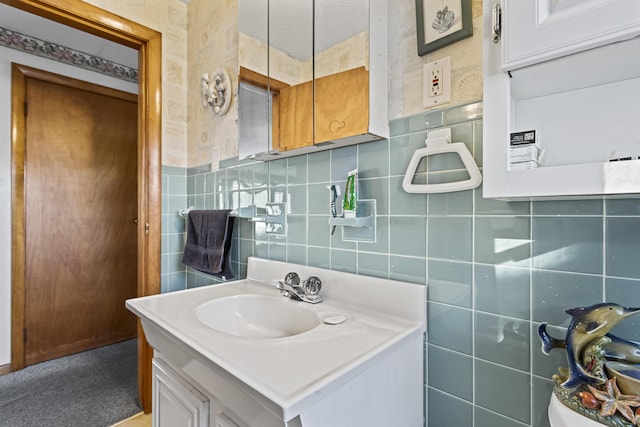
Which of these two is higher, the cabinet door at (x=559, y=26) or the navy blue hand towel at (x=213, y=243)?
the cabinet door at (x=559, y=26)

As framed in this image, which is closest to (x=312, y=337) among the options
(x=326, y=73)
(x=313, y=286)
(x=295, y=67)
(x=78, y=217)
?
(x=313, y=286)

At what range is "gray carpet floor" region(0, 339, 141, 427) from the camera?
5.06 feet

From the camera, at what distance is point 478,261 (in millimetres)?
747

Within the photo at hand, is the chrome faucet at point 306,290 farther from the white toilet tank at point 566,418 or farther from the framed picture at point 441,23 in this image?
the framed picture at point 441,23

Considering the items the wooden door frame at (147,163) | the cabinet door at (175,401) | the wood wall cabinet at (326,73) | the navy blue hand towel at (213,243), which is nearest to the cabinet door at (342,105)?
the wood wall cabinet at (326,73)

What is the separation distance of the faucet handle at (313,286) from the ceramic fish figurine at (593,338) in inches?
24.9

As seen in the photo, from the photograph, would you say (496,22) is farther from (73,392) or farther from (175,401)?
(73,392)

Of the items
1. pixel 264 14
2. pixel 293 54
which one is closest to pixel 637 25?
pixel 293 54

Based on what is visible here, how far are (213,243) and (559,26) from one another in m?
1.35

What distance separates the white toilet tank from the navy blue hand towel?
1.21 m

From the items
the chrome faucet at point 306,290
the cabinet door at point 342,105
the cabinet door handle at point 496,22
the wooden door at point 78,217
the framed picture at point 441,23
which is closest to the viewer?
the cabinet door handle at point 496,22

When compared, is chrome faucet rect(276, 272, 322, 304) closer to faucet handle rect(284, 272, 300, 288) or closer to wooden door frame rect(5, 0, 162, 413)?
faucet handle rect(284, 272, 300, 288)

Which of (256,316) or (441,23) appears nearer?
(441,23)

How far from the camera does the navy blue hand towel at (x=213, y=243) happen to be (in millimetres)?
1396
